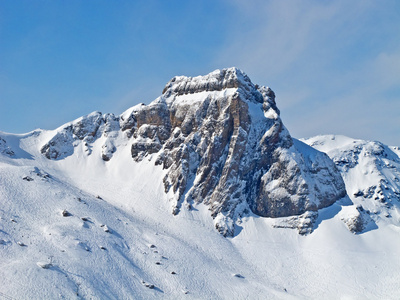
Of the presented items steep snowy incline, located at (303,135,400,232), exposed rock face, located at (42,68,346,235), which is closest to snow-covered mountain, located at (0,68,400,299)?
exposed rock face, located at (42,68,346,235)

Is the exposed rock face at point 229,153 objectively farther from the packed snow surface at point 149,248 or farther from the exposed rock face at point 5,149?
the exposed rock face at point 5,149

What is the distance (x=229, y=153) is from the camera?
379 feet

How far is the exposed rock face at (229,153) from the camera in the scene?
111062 millimetres

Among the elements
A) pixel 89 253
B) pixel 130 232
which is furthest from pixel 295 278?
pixel 89 253

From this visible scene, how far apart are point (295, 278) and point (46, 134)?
285 ft

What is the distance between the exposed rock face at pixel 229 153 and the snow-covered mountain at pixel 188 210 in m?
0.32

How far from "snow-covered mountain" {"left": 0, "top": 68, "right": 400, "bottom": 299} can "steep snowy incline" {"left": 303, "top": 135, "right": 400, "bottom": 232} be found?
199 centimetres

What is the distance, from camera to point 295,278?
3629 inches

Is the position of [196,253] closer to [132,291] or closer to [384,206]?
[132,291]

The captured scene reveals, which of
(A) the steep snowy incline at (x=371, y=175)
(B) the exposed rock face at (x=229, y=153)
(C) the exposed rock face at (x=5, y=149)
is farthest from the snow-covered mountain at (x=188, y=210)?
(A) the steep snowy incline at (x=371, y=175)

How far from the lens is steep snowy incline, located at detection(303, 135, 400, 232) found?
5842 inches

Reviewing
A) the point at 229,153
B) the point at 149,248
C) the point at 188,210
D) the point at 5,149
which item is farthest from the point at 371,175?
the point at 5,149

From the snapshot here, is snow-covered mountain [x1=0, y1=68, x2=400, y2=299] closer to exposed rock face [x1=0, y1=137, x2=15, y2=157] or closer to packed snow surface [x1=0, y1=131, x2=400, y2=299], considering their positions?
packed snow surface [x1=0, y1=131, x2=400, y2=299]

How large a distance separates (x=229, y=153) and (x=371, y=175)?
78.6 metres
